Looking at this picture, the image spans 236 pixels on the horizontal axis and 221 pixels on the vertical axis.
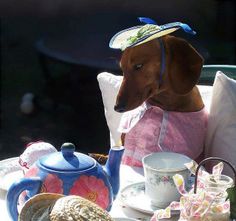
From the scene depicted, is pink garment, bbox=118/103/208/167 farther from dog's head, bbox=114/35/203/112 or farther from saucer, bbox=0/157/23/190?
saucer, bbox=0/157/23/190

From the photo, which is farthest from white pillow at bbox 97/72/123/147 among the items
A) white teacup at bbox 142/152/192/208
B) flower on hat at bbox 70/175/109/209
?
flower on hat at bbox 70/175/109/209

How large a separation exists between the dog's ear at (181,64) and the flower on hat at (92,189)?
0.41 m

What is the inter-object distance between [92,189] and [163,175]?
0.16m

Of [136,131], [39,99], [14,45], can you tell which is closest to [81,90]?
[39,99]

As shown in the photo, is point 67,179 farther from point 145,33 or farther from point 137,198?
point 145,33

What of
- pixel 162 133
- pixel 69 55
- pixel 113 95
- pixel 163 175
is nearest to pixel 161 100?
pixel 162 133

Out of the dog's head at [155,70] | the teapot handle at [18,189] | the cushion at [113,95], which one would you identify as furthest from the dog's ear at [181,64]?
the teapot handle at [18,189]

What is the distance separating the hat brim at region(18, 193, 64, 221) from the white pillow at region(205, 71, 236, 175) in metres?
0.62

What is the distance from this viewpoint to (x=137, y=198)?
1225 mm

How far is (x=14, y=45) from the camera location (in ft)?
19.6

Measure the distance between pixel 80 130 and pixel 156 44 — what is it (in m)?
2.37

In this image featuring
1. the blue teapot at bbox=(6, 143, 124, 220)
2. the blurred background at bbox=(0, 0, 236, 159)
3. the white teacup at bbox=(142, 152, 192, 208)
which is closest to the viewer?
the blue teapot at bbox=(6, 143, 124, 220)

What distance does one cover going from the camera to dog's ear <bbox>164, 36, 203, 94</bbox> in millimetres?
1377

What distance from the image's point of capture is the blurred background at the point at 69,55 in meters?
3.75
